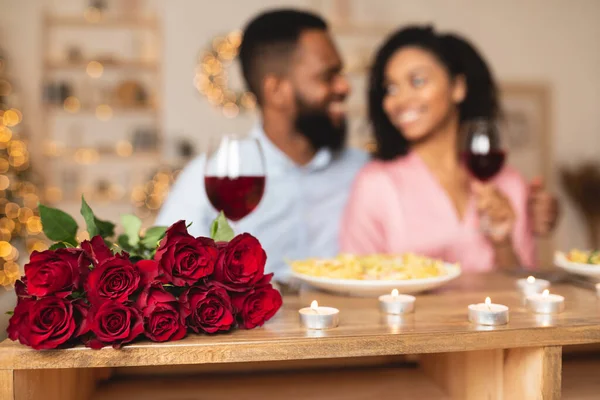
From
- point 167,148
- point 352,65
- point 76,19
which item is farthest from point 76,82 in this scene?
point 352,65

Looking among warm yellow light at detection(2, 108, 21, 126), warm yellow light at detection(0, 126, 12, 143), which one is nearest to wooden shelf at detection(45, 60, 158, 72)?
warm yellow light at detection(2, 108, 21, 126)

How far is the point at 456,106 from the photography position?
6.77 feet

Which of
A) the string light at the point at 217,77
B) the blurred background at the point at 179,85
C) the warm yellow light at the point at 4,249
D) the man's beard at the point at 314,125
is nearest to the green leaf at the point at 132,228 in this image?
the man's beard at the point at 314,125

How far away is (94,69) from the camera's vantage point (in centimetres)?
487

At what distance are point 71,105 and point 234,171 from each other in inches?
164

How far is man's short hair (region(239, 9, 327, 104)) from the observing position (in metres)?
2.10

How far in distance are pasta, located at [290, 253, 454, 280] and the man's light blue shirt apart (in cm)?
86

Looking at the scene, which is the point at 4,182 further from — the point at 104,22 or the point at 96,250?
the point at 96,250

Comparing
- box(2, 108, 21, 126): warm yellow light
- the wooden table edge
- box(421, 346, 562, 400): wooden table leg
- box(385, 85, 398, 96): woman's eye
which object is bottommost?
box(421, 346, 562, 400): wooden table leg

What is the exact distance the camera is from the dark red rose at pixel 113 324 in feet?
2.38

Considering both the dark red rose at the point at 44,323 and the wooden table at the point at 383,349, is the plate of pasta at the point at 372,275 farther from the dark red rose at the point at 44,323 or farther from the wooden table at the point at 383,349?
the dark red rose at the point at 44,323

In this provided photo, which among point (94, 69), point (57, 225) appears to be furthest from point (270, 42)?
point (94, 69)

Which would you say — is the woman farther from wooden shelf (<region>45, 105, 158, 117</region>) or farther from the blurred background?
wooden shelf (<region>45, 105, 158, 117</region>)

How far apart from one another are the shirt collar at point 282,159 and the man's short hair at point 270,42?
0.17 meters
